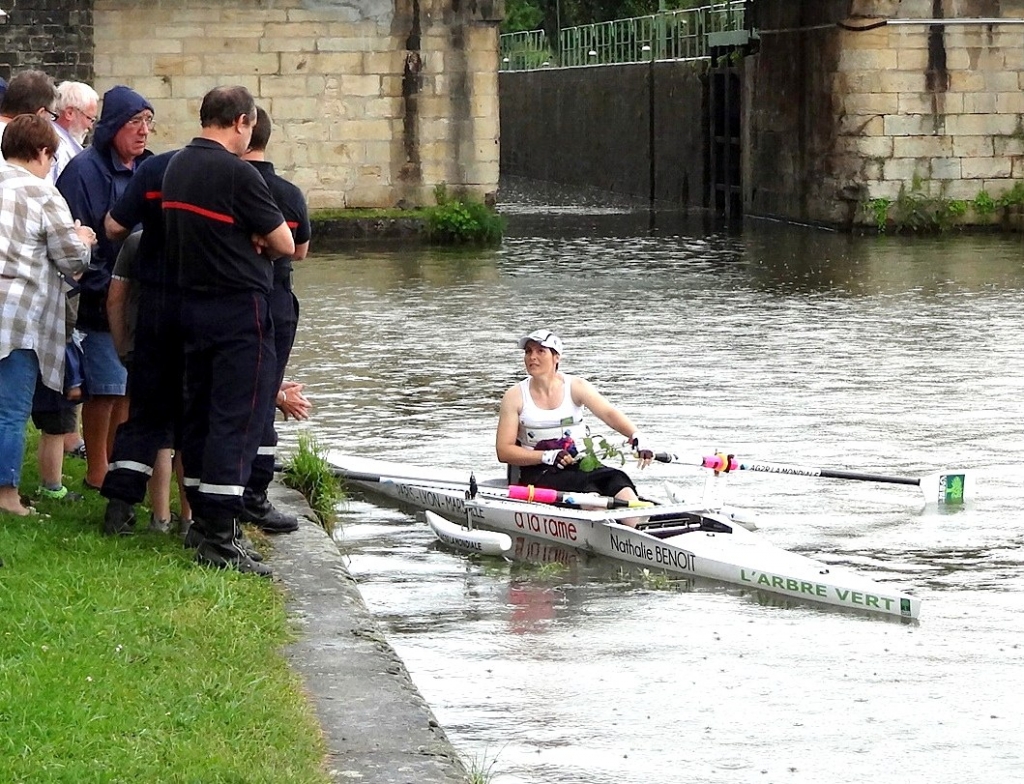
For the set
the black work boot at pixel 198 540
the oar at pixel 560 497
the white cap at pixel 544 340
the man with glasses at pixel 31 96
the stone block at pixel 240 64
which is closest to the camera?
the black work boot at pixel 198 540

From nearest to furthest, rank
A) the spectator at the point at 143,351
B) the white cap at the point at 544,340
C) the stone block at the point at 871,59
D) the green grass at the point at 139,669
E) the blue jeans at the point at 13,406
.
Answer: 1. the green grass at the point at 139,669
2. the spectator at the point at 143,351
3. the blue jeans at the point at 13,406
4. the white cap at the point at 544,340
5. the stone block at the point at 871,59

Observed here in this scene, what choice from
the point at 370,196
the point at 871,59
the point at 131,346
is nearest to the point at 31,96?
the point at 131,346

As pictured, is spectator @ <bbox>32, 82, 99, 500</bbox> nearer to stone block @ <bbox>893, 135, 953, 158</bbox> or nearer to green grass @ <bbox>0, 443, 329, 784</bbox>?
green grass @ <bbox>0, 443, 329, 784</bbox>

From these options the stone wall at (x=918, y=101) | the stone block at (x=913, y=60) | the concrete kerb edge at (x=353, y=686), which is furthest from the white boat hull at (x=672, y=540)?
the stone block at (x=913, y=60)

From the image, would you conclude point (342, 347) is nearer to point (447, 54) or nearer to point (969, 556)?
point (969, 556)

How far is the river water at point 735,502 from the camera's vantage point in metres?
6.06

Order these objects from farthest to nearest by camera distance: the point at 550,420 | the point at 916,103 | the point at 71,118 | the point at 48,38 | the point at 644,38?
the point at 644,38
the point at 916,103
the point at 48,38
the point at 550,420
the point at 71,118

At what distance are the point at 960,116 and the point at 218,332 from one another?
69.4 ft

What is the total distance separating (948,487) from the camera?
959 centimetres

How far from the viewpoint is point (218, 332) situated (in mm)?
7230

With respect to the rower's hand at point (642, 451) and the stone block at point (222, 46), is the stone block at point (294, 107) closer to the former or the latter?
the stone block at point (222, 46)

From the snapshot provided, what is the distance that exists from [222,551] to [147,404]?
2.50ft

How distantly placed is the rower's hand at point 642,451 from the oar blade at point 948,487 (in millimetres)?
1432

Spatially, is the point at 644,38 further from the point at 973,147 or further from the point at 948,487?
the point at 948,487
